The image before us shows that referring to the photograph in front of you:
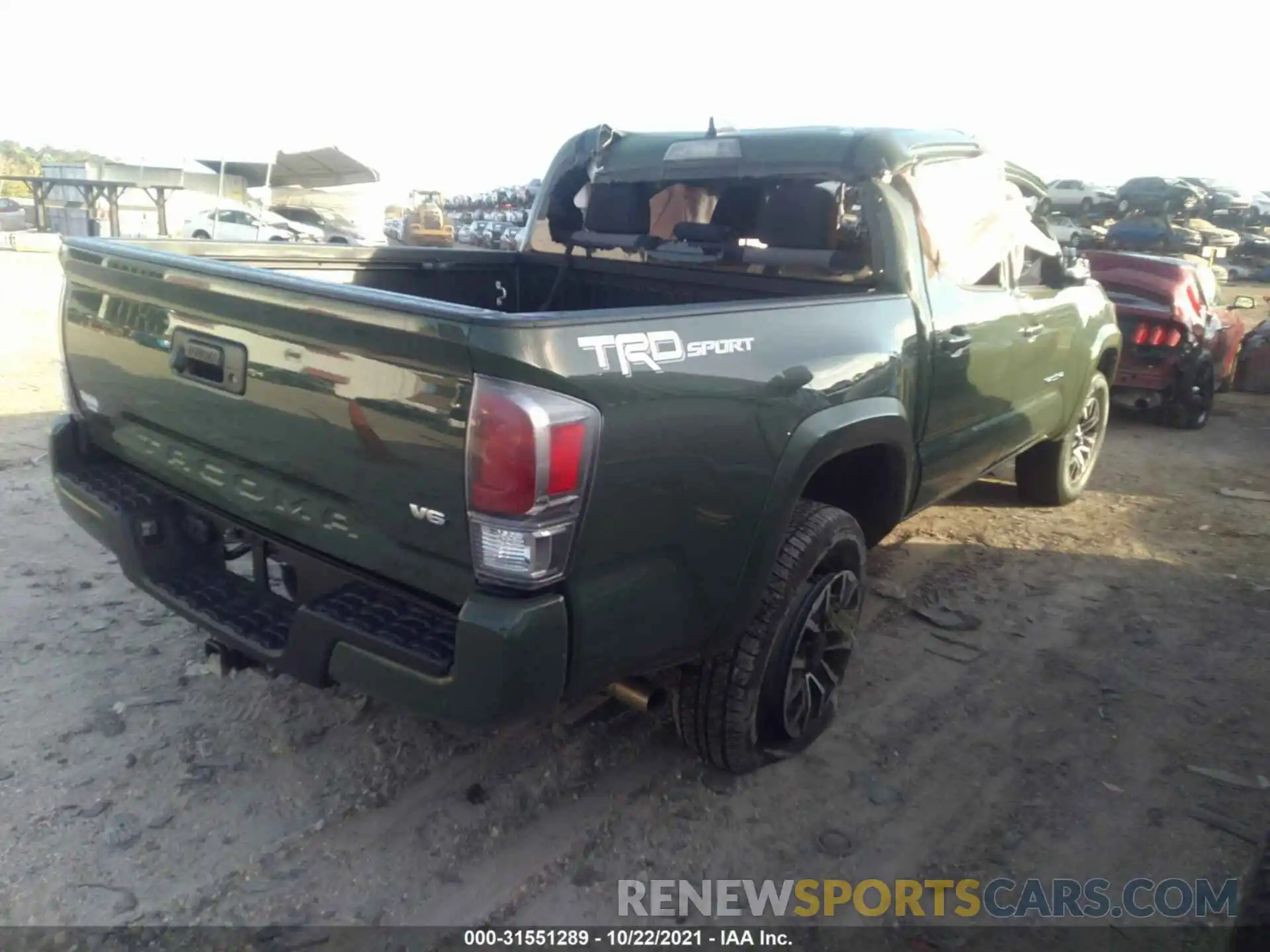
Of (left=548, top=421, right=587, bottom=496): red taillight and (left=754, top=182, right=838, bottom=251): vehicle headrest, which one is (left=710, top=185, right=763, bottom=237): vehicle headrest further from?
(left=548, top=421, right=587, bottom=496): red taillight

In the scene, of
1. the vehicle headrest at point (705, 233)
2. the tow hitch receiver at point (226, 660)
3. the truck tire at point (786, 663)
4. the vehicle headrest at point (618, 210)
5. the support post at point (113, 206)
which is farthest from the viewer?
the support post at point (113, 206)

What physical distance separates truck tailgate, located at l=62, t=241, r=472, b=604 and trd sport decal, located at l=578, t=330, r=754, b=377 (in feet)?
1.09

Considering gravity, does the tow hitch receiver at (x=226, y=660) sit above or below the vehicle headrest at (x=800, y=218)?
below

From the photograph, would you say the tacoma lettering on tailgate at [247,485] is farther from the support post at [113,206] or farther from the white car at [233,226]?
the white car at [233,226]

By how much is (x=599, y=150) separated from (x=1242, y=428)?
755 cm

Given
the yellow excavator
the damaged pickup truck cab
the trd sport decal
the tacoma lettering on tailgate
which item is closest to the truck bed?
the damaged pickup truck cab

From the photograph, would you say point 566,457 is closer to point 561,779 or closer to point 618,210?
point 561,779

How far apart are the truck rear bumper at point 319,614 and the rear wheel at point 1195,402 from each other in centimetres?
817

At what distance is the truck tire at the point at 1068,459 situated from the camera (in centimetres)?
594

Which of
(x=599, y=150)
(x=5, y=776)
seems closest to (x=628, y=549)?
(x=5, y=776)

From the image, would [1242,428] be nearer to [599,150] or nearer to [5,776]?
[599,150]

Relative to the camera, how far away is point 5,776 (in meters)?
3.06

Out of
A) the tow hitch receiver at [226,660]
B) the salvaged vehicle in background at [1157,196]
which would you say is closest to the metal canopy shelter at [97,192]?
the tow hitch receiver at [226,660]

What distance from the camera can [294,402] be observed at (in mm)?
2525
